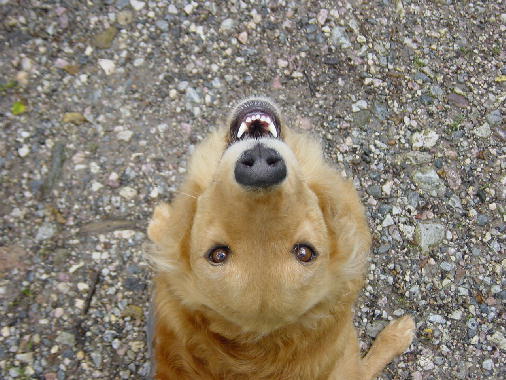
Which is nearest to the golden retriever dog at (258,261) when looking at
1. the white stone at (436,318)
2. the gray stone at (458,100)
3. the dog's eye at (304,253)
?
the dog's eye at (304,253)

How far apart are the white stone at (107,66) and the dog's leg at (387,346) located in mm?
3114

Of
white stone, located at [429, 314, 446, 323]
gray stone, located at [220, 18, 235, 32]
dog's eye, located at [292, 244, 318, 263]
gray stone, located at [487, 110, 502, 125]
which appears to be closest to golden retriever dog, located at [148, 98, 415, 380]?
dog's eye, located at [292, 244, 318, 263]

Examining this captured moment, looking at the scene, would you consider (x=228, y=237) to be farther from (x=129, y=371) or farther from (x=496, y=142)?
(x=496, y=142)

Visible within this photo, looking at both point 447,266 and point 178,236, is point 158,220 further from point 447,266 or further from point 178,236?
point 447,266

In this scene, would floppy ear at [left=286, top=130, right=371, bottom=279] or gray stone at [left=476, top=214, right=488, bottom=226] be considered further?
gray stone at [left=476, top=214, right=488, bottom=226]

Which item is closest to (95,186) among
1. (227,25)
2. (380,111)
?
(227,25)

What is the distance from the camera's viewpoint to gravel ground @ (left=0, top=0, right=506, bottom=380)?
3.85m

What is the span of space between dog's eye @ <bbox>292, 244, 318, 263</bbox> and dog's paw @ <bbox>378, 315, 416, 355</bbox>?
1.89 m

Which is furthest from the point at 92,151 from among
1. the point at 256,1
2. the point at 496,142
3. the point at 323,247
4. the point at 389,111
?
the point at 496,142

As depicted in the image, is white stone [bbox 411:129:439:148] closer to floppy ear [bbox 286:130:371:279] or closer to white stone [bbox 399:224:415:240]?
white stone [bbox 399:224:415:240]

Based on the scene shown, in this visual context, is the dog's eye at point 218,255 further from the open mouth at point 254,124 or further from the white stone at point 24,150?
the white stone at point 24,150

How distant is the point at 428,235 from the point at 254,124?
210cm

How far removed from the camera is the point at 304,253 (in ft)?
8.36

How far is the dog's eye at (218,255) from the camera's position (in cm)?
250
